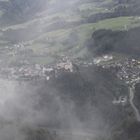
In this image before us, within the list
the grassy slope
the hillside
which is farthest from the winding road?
the grassy slope

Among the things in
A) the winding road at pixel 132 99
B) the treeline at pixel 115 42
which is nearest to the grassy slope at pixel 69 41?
the treeline at pixel 115 42

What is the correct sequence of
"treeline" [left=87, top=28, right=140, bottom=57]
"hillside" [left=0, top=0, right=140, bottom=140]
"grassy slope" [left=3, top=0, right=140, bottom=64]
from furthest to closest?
"grassy slope" [left=3, top=0, right=140, bottom=64] < "treeline" [left=87, top=28, right=140, bottom=57] < "hillside" [left=0, top=0, right=140, bottom=140]

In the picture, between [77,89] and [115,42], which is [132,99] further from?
[115,42]

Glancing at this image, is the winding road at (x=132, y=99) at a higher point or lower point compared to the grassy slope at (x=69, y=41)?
lower

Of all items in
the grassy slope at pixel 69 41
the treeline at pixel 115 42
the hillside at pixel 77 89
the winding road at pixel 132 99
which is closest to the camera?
the winding road at pixel 132 99

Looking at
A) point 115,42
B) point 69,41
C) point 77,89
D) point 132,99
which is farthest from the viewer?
point 69,41

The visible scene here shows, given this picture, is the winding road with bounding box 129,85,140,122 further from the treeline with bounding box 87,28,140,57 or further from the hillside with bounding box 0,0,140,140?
the treeline with bounding box 87,28,140,57

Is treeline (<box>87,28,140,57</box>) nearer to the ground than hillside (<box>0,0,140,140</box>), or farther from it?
farther from it

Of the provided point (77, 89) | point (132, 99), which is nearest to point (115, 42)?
point (77, 89)

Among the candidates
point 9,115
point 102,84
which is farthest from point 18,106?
point 102,84

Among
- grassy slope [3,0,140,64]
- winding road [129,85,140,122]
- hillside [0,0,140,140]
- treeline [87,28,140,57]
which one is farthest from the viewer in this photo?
grassy slope [3,0,140,64]

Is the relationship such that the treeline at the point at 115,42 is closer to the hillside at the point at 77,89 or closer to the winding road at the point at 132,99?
the hillside at the point at 77,89
